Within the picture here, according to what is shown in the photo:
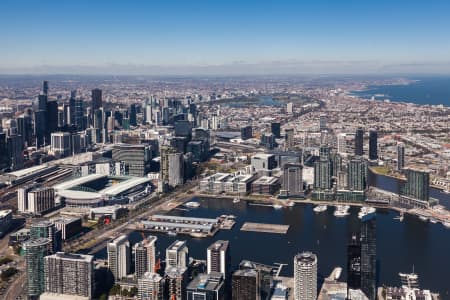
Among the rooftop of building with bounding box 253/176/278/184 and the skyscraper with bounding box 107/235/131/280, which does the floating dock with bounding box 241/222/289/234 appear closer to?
the rooftop of building with bounding box 253/176/278/184

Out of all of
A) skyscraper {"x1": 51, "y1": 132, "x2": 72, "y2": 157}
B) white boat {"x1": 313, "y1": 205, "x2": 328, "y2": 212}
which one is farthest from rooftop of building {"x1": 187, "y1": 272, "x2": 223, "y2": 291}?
skyscraper {"x1": 51, "y1": 132, "x2": 72, "y2": 157}

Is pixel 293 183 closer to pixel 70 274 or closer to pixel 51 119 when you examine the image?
pixel 70 274

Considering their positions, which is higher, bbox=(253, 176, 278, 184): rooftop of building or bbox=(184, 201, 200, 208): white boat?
bbox=(253, 176, 278, 184): rooftop of building

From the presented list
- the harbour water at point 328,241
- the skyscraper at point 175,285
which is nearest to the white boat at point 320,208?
the harbour water at point 328,241

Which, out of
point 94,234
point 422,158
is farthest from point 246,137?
point 94,234

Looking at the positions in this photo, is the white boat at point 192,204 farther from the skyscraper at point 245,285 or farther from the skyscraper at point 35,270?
the skyscraper at point 245,285

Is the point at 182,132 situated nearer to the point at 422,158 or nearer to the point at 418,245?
the point at 422,158

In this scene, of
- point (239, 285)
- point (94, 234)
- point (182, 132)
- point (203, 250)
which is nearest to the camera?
point (239, 285)
